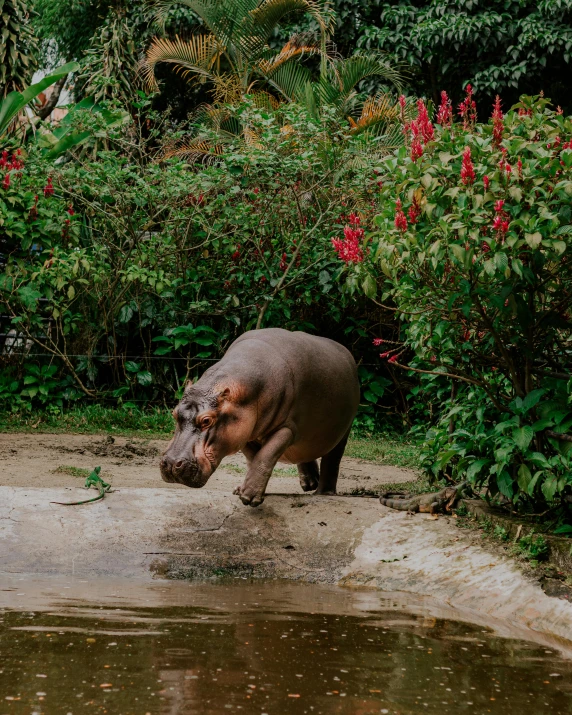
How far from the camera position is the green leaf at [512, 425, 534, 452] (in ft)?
16.0

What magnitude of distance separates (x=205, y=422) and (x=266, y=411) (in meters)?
0.53

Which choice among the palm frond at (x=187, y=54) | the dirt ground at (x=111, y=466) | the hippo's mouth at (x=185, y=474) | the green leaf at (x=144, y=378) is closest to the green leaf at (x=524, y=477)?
the hippo's mouth at (x=185, y=474)

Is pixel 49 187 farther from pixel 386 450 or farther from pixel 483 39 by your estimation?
pixel 483 39

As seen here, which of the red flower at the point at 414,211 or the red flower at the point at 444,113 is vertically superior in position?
the red flower at the point at 444,113

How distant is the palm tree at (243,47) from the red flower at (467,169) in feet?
38.7

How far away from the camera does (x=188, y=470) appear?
496 cm

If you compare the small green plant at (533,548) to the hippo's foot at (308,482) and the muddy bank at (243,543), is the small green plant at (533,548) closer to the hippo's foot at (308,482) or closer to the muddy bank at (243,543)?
the muddy bank at (243,543)

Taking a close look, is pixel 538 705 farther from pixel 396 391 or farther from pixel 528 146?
pixel 396 391

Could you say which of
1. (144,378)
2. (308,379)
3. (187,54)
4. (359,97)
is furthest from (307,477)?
(187,54)

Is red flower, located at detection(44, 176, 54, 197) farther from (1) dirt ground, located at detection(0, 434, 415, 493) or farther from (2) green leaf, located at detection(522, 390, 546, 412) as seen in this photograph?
(2) green leaf, located at detection(522, 390, 546, 412)

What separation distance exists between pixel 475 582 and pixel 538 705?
151 cm

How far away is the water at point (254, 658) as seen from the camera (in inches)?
123

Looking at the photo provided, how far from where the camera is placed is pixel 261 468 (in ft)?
18.0

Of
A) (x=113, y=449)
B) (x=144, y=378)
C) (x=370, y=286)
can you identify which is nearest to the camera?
(x=370, y=286)
